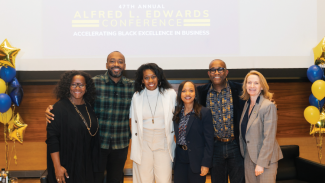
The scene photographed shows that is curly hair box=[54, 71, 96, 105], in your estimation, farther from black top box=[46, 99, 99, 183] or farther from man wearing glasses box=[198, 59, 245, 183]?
man wearing glasses box=[198, 59, 245, 183]

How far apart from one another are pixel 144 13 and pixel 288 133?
3.22 meters

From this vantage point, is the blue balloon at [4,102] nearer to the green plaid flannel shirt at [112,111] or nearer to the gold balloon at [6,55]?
the gold balloon at [6,55]

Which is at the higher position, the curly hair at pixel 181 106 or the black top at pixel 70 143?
the curly hair at pixel 181 106

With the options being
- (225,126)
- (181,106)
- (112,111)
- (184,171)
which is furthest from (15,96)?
(225,126)

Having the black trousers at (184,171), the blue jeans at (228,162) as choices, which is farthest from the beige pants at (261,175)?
the black trousers at (184,171)

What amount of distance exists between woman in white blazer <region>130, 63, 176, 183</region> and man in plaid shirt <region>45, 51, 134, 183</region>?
0.15 metres

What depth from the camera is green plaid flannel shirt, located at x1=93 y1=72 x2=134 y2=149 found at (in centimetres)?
236

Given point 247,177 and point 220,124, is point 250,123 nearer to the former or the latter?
point 220,124

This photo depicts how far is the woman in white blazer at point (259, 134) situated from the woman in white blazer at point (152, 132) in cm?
74

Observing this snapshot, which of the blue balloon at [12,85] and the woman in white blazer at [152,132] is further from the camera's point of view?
the blue balloon at [12,85]

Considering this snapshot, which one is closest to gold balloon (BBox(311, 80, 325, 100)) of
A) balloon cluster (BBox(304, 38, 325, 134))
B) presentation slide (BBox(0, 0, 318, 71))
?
balloon cluster (BBox(304, 38, 325, 134))

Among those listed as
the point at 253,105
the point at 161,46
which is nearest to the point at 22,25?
the point at 161,46

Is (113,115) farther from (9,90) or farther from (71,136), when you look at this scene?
(9,90)

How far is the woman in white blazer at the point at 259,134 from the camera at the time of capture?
76.4 inches
